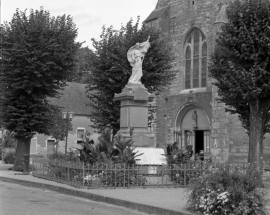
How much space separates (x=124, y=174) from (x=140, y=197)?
6.64 ft

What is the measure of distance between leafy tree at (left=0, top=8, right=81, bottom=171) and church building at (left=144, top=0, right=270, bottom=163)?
8.20 meters

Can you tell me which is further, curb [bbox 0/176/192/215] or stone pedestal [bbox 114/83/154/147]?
stone pedestal [bbox 114/83/154/147]

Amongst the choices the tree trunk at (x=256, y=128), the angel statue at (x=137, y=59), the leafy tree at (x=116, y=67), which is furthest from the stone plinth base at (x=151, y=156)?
the leafy tree at (x=116, y=67)

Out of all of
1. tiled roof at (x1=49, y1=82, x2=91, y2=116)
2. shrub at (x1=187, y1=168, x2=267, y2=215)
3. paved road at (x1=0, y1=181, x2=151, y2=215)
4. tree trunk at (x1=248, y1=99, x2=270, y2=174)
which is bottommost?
paved road at (x1=0, y1=181, x2=151, y2=215)

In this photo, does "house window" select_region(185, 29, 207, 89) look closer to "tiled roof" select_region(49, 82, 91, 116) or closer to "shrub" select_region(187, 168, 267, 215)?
"tiled roof" select_region(49, 82, 91, 116)

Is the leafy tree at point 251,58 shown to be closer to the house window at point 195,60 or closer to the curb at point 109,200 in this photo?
the curb at point 109,200

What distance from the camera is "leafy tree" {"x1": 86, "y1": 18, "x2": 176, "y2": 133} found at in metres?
24.1

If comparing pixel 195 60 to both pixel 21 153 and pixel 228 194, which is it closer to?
pixel 21 153

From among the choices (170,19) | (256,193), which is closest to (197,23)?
(170,19)

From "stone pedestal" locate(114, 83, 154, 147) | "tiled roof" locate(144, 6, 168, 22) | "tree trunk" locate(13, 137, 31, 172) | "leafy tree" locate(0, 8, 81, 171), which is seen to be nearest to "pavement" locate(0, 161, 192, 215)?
"stone pedestal" locate(114, 83, 154, 147)

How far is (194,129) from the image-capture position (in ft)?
98.3

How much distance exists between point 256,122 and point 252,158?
49.0 inches

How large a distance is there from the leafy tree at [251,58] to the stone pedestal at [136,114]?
3.01m

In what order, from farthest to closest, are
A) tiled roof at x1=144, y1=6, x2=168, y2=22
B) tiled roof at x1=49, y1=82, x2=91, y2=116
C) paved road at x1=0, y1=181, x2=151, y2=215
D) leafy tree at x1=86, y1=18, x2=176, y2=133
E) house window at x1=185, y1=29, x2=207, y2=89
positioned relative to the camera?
tiled roof at x1=49, y1=82, x2=91, y2=116
tiled roof at x1=144, y1=6, x2=168, y2=22
house window at x1=185, y1=29, x2=207, y2=89
leafy tree at x1=86, y1=18, x2=176, y2=133
paved road at x1=0, y1=181, x2=151, y2=215
